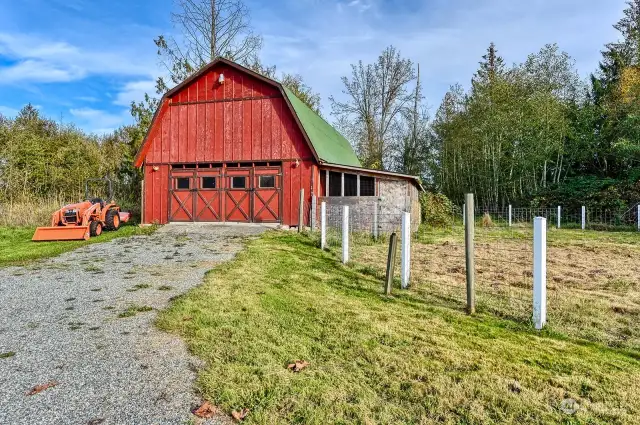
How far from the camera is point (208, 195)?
1262 cm

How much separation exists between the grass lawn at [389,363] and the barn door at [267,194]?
7.70 meters

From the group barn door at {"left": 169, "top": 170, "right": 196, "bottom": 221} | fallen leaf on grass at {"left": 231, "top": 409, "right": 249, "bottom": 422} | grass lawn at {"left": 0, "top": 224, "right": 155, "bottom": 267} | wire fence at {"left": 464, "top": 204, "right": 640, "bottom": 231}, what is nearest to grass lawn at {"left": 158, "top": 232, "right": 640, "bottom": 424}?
fallen leaf on grass at {"left": 231, "top": 409, "right": 249, "bottom": 422}

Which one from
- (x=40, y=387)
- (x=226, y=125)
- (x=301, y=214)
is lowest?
(x=40, y=387)

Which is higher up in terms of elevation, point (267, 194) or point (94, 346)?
point (267, 194)

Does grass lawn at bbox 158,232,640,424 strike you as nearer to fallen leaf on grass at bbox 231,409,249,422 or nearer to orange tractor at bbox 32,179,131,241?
fallen leaf on grass at bbox 231,409,249,422

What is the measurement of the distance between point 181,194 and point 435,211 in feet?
36.9

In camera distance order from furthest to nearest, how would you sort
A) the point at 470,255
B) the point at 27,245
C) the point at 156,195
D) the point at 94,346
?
1. the point at 156,195
2. the point at 27,245
3. the point at 470,255
4. the point at 94,346

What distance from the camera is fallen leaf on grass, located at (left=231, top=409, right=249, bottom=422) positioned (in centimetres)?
198

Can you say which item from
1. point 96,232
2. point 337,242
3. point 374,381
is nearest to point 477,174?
point 337,242

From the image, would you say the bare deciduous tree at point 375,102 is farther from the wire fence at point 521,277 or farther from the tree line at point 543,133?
the wire fence at point 521,277

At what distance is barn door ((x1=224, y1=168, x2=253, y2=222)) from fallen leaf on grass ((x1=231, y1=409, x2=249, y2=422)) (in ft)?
34.2

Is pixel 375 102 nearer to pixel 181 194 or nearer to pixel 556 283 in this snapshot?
pixel 181 194

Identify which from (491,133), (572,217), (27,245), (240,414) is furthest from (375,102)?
(240,414)

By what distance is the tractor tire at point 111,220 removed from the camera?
11.6m
